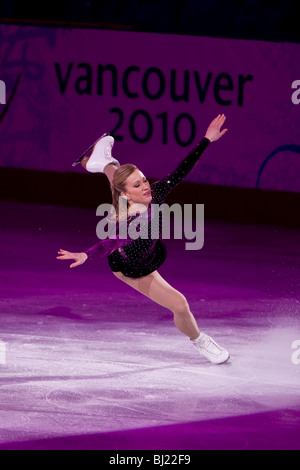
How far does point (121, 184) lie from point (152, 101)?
5.53 metres

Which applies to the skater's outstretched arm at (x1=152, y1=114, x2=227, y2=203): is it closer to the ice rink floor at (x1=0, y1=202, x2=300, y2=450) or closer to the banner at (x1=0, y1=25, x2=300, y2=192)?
the ice rink floor at (x1=0, y1=202, x2=300, y2=450)

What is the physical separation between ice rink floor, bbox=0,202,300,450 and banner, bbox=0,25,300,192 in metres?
0.98

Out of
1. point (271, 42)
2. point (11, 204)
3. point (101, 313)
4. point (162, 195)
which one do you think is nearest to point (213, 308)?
point (101, 313)

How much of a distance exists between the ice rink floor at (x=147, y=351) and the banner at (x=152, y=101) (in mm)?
982

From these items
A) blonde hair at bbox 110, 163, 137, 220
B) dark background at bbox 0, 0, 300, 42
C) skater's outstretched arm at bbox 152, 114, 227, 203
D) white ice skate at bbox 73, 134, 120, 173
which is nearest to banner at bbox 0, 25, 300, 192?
dark background at bbox 0, 0, 300, 42

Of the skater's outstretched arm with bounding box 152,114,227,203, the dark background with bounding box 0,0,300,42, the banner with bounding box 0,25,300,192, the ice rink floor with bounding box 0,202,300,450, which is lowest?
the ice rink floor with bounding box 0,202,300,450

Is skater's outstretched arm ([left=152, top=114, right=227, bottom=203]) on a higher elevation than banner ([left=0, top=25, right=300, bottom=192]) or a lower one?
lower

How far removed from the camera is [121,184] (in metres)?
6.79

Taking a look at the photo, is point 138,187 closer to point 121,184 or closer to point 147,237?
point 121,184

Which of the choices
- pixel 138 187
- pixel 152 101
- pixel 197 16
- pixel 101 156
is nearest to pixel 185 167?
pixel 138 187

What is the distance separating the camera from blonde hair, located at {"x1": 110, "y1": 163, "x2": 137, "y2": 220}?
6.77m

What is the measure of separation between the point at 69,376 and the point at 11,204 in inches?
241

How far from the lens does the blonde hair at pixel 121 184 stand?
6.77m

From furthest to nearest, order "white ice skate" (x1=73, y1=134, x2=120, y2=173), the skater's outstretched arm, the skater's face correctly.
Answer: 1. "white ice skate" (x1=73, y1=134, x2=120, y2=173)
2. the skater's outstretched arm
3. the skater's face
